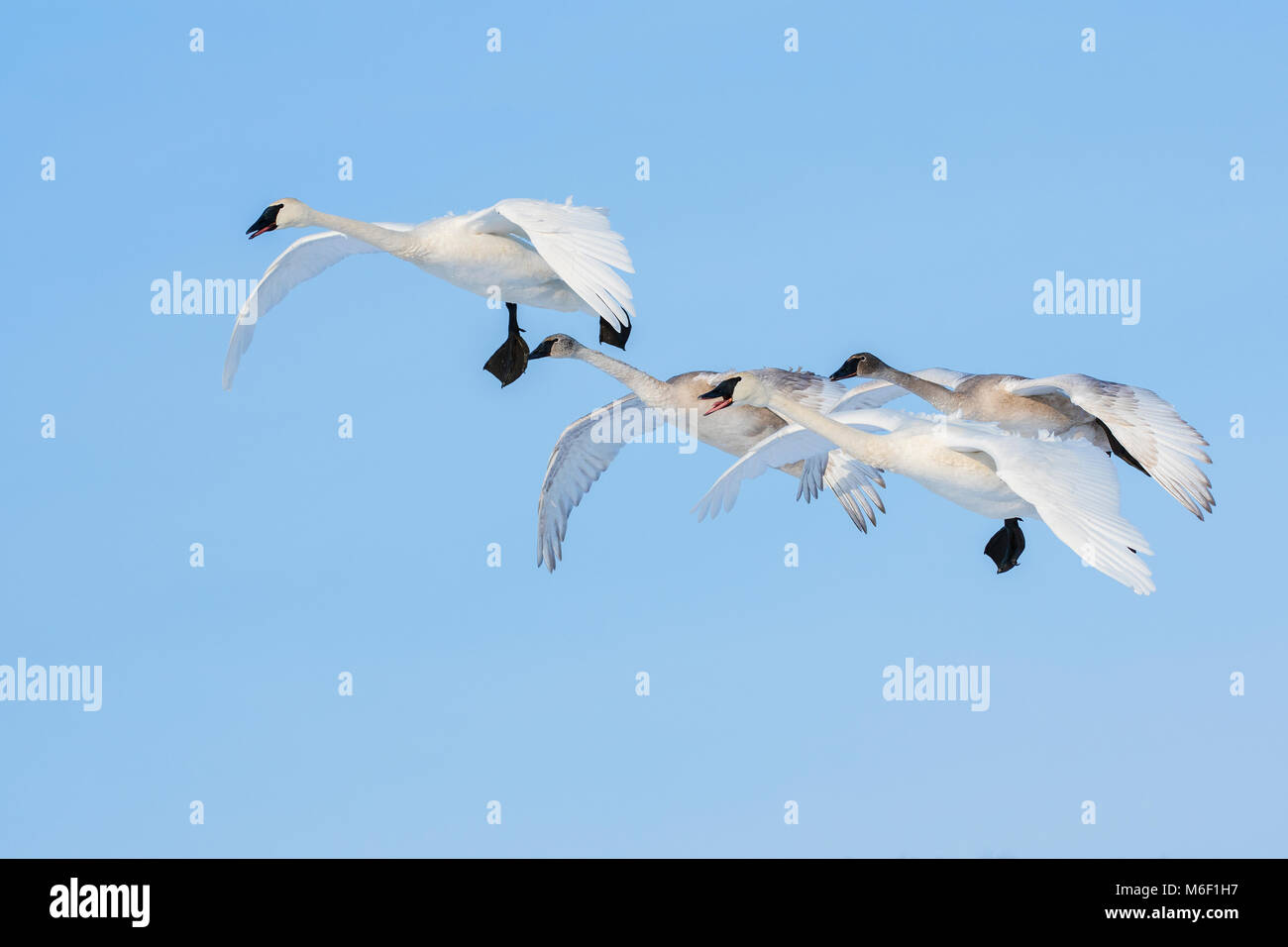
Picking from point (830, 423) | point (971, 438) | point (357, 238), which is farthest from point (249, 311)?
point (971, 438)

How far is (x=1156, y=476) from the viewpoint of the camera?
26312mm

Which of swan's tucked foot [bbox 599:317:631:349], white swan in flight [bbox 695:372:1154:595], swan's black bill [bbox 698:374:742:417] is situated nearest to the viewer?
white swan in flight [bbox 695:372:1154:595]

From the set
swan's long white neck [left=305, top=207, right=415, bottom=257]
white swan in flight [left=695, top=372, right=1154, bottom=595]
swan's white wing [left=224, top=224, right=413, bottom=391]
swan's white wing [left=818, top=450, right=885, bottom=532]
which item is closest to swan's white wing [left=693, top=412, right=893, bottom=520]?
white swan in flight [left=695, top=372, right=1154, bottom=595]

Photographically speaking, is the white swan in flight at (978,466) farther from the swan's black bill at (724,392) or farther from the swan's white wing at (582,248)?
the swan's white wing at (582,248)

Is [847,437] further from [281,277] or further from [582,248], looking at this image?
[281,277]

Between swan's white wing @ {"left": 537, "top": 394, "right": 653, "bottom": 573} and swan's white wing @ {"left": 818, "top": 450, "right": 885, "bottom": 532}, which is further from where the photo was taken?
swan's white wing @ {"left": 818, "top": 450, "right": 885, "bottom": 532}

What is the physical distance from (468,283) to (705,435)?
451cm

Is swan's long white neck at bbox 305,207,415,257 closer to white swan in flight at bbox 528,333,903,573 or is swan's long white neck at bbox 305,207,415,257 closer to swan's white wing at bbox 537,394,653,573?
white swan in flight at bbox 528,333,903,573

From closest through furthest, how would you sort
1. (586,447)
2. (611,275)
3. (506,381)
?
(611,275) < (506,381) < (586,447)

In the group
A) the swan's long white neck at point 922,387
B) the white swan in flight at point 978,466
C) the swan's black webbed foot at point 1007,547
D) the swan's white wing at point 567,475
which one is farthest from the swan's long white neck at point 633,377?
the swan's black webbed foot at point 1007,547

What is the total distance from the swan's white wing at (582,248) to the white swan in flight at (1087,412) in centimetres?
586

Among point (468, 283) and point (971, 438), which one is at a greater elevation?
point (468, 283)

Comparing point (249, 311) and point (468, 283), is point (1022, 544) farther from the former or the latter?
point (249, 311)

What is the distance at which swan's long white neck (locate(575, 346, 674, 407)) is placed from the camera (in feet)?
101
